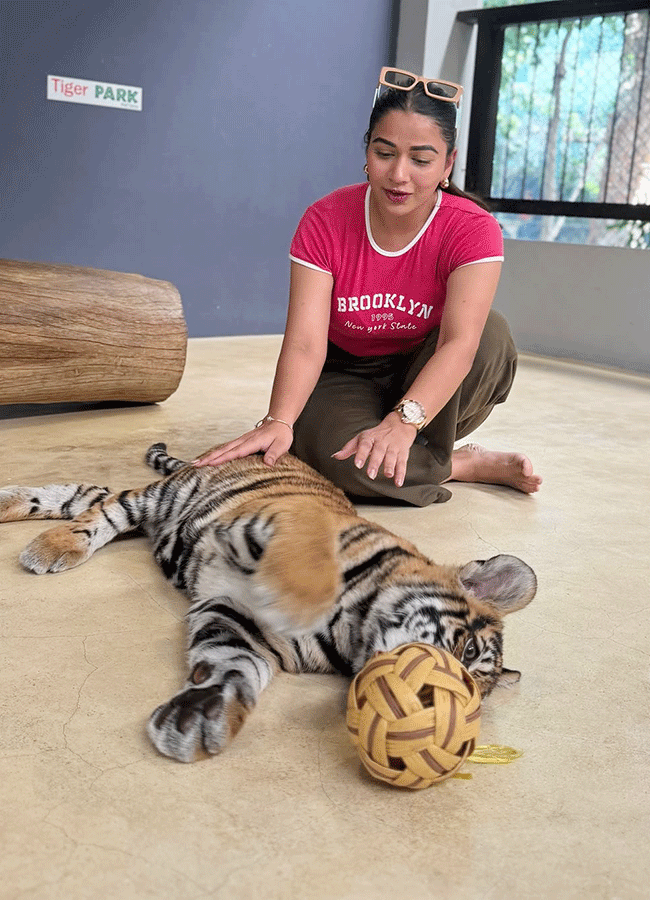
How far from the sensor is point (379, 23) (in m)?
6.36

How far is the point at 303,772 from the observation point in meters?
1.39

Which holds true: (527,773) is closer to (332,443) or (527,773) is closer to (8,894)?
(8,894)

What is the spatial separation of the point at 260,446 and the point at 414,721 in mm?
1032

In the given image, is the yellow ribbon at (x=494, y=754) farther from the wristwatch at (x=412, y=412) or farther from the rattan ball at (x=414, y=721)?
the wristwatch at (x=412, y=412)

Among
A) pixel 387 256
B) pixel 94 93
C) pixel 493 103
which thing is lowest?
pixel 387 256

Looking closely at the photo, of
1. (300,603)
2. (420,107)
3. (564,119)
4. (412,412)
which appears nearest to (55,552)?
(300,603)

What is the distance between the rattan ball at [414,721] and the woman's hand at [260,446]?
903 mm

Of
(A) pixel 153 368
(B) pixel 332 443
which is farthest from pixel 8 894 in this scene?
(A) pixel 153 368

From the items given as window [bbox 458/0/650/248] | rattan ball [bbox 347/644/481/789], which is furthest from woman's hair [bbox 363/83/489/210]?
window [bbox 458/0/650/248]

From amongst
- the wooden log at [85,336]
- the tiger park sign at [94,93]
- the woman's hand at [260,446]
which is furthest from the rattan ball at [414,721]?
the tiger park sign at [94,93]

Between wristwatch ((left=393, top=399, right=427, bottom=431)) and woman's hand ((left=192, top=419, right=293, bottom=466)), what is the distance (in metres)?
0.28

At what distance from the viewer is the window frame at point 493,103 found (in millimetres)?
5867

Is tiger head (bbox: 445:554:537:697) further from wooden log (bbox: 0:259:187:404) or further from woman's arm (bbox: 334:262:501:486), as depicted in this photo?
wooden log (bbox: 0:259:187:404)

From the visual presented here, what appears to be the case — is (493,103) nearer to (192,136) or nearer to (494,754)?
(192,136)
